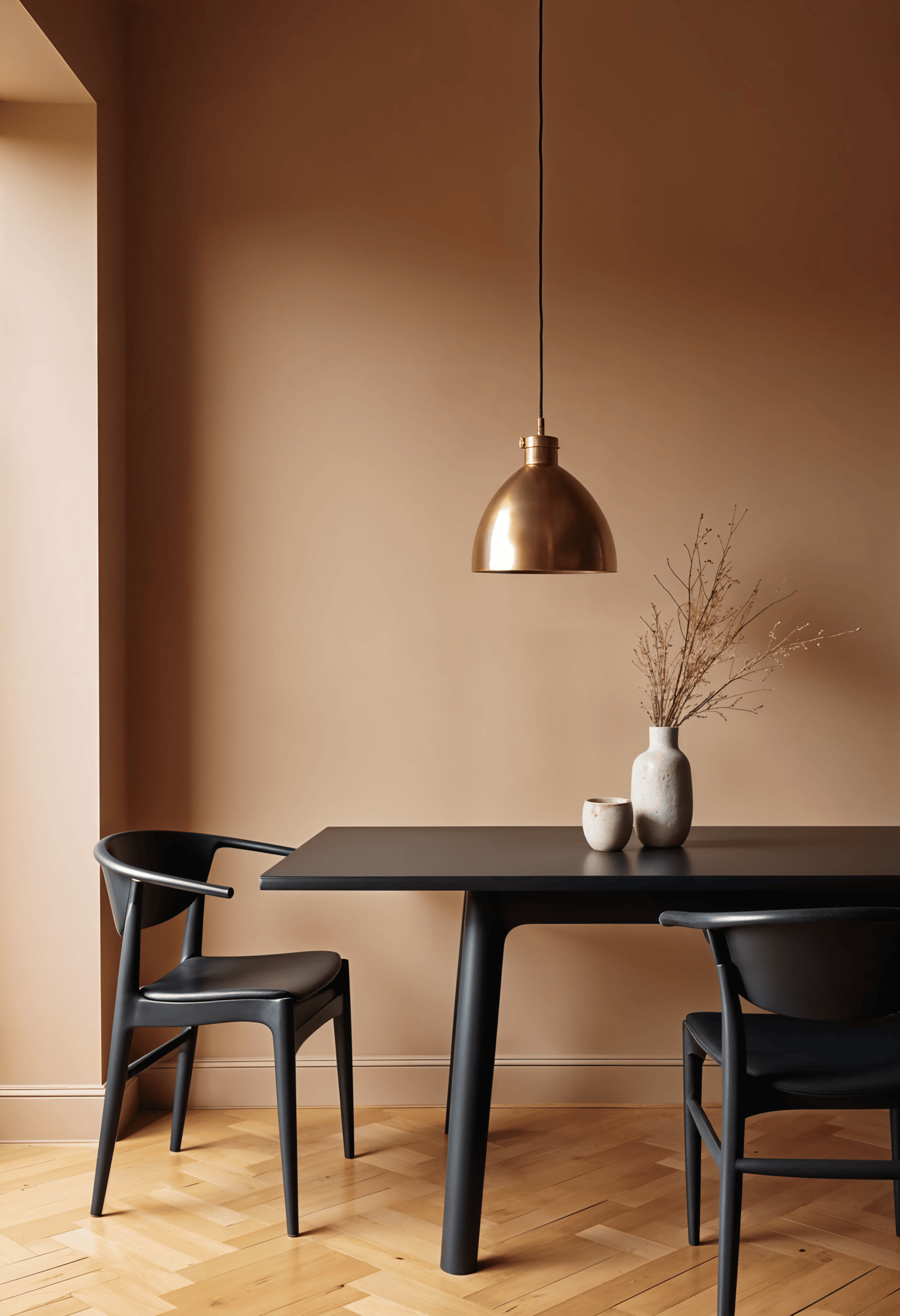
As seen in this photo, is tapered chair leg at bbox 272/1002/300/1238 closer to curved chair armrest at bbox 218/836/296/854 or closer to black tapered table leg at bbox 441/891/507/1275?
black tapered table leg at bbox 441/891/507/1275

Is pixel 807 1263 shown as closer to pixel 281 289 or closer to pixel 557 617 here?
pixel 557 617

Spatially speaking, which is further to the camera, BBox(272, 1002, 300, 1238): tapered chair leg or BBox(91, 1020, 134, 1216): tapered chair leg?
BBox(91, 1020, 134, 1216): tapered chair leg

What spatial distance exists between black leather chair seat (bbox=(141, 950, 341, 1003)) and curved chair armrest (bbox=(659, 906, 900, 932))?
3.12 feet

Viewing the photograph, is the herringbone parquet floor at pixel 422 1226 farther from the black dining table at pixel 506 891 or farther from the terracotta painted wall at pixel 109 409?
the terracotta painted wall at pixel 109 409

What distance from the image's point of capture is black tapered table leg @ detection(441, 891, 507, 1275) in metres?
2.12

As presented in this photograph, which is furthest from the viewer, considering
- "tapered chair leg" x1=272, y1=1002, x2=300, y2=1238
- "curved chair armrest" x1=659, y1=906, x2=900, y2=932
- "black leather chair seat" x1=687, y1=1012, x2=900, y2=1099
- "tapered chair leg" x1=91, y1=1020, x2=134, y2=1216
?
"tapered chair leg" x1=91, y1=1020, x2=134, y2=1216

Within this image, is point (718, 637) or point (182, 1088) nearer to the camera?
point (182, 1088)

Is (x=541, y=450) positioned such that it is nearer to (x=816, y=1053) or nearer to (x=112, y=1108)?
(x=816, y=1053)

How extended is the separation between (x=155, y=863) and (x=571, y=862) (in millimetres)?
1085

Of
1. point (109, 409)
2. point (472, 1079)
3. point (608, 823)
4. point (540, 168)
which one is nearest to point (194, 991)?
point (472, 1079)

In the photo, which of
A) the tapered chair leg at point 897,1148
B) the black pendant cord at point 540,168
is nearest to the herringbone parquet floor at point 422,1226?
the tapered chair leg at point 897,1148

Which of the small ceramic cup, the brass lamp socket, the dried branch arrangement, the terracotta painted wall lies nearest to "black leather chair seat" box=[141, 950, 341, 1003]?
the terracotta painted wall

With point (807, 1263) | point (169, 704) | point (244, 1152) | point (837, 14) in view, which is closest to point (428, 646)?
point (169, 704)

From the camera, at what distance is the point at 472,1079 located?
84.8 inches
